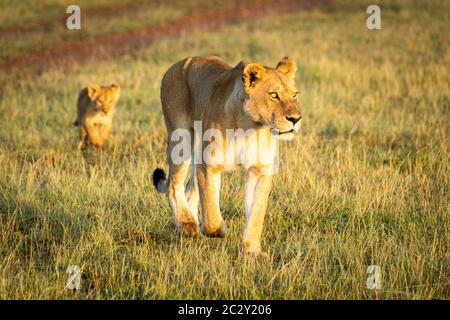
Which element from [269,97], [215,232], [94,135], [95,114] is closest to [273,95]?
[269,97]

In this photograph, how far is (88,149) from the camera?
9.18m

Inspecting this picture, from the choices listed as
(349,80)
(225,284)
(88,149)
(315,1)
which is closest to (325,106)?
(349,80)

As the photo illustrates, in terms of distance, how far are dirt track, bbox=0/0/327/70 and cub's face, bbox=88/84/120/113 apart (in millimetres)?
5462

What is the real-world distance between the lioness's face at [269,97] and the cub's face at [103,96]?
4928mm

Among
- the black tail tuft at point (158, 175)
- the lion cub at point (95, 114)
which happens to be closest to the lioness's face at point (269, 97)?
the black tail tuft at point (158, 175)

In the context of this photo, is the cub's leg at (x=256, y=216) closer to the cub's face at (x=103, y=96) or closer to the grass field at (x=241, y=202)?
the grass field at (x=241, y=202)

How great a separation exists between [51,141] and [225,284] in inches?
200

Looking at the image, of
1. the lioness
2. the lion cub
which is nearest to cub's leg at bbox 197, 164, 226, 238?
the lioness

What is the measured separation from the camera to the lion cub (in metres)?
9.33

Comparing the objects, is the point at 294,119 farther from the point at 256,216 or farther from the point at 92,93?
the point at 92,93

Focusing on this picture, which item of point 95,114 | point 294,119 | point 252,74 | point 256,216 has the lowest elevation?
point 256,216

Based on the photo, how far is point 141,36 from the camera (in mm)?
19141

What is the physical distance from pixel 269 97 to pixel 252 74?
0.66 ft
